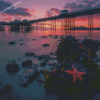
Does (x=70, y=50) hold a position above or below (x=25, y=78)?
above

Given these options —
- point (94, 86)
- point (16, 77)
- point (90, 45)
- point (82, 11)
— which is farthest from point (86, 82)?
point (82, 11)

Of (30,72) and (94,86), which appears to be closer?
(94,86)

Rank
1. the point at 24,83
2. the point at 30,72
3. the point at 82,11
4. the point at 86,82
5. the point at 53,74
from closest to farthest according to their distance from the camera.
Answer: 1. the point at 86,82
2. the point at 53,74
3. the point at 24,83
4. the point at 30,72
5. the point at 82,11

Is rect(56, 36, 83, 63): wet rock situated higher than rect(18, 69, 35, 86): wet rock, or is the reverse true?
rect(56, 36, 83, 63): wet rock

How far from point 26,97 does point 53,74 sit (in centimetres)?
107

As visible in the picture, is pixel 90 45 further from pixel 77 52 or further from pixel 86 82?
pixel 86 82

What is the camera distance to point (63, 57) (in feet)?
10.3

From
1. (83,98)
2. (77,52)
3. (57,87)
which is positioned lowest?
(83,98)

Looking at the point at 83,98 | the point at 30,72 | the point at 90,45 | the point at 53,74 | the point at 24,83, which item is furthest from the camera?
the point at 90,45

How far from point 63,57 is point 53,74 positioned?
82cm

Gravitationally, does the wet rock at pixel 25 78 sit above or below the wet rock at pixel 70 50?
below

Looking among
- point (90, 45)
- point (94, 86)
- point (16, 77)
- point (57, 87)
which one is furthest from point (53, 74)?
point (90, 45)

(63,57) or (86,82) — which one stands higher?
(63,57)

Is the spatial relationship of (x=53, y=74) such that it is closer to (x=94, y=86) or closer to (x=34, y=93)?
(x=34, y=93)
